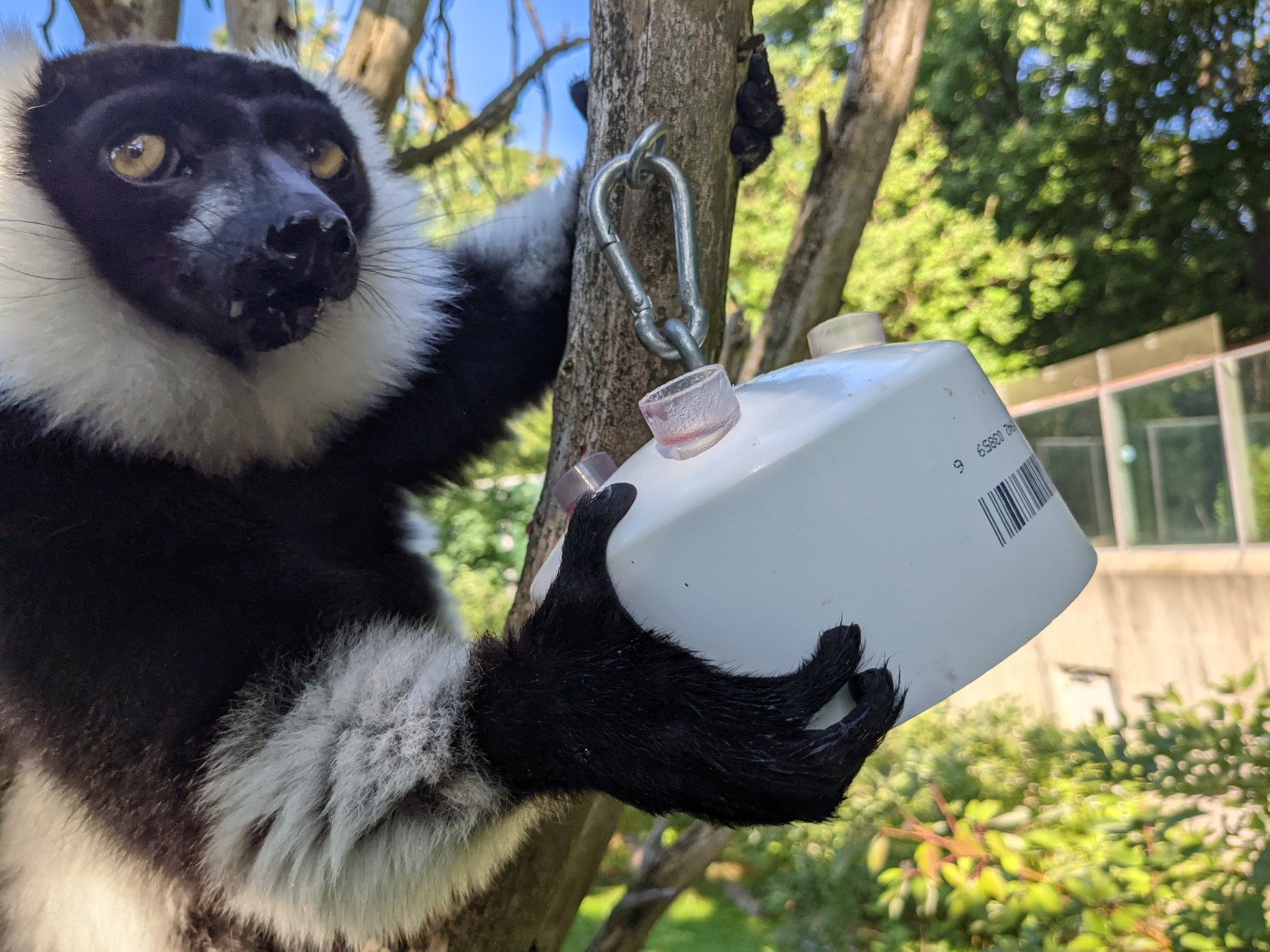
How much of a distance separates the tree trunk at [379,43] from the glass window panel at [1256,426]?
668 centimetres

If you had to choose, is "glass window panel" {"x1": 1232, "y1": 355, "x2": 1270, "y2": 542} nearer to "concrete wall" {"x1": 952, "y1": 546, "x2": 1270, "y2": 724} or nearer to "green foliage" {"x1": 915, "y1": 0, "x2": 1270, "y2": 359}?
"concrete wall" {"x1": 952, "y1": 546, "x2": 1270, "y2": 724}

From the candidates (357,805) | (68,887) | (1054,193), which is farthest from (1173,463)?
(1054,193)

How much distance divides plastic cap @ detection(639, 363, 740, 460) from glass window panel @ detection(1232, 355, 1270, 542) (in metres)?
7.46

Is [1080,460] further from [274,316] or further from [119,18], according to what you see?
[274,316]

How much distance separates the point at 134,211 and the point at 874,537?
1.63 meters

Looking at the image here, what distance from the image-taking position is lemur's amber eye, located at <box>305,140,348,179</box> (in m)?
2.17

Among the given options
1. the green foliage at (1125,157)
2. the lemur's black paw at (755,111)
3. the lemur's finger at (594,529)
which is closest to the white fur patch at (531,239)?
the lemur's black paw at (755,111)

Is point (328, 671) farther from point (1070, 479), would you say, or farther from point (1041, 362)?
point (1041, 362)

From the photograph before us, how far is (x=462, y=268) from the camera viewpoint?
104 inches

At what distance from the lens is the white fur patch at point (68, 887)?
1.76m

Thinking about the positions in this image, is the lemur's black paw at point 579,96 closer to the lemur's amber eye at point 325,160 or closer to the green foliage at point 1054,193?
the lemur's amber eye at point 325,160

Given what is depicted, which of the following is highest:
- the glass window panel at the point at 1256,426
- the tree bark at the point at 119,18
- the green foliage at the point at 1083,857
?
the tree bark at the point at 119,18

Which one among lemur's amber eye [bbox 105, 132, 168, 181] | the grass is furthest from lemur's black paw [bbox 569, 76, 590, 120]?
the grass

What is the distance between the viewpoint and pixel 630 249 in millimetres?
1657
